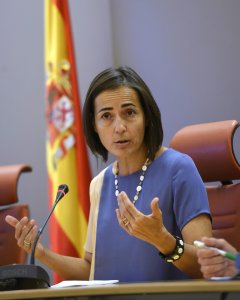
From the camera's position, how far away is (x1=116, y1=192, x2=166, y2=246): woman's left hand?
152 centimetres

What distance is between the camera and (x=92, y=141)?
2195 mm

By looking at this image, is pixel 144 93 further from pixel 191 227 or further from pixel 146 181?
pixel 191 227

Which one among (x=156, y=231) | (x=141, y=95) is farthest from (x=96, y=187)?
(x=156, y=231)

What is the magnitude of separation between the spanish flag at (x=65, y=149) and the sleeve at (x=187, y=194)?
132cm

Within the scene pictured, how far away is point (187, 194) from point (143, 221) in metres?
0.37

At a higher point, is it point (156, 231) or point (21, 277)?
point (156, 231)

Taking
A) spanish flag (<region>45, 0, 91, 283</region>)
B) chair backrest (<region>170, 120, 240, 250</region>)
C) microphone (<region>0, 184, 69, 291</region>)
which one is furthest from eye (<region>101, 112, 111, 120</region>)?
spanish flag (<region>45, 0, 91, 283</region>)

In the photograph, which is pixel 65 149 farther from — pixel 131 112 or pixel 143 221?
pixel 143 221

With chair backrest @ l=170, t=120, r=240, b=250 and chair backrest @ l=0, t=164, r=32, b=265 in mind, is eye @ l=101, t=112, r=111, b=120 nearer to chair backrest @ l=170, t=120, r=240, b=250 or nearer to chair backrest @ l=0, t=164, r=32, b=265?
chair backrest @ l=170, t=120, r=240, b=250

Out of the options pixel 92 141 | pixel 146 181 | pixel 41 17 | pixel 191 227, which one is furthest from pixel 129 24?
pixel 191 227

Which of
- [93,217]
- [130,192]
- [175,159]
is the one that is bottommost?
[93,217]

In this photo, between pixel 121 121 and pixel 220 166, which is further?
pixel 220 166

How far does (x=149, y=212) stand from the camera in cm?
190

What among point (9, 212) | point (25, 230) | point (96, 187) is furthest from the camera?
point (9, 212)
